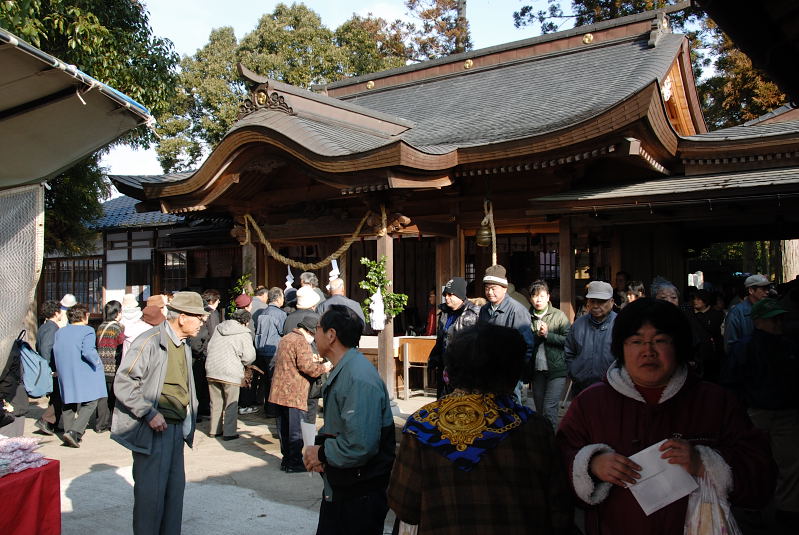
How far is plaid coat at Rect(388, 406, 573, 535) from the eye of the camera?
196 centimetres

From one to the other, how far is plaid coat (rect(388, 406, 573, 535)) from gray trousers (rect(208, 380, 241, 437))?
5.94 metres

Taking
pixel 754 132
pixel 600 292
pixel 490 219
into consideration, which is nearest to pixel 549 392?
pixel 600 292

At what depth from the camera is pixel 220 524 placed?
191 inches

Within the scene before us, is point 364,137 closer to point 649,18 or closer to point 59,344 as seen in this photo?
point 59,344

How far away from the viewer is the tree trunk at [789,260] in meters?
13.8

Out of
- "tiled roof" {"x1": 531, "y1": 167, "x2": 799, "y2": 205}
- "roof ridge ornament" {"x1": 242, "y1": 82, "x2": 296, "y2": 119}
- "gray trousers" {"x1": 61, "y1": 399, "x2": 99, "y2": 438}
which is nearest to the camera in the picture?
"tiled roof" {"x1": 531, "y1": 167, "x2": 799, "y2": 205}

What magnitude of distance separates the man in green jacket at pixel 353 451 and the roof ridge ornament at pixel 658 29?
10.1 metres

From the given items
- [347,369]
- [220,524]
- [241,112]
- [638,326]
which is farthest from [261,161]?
[638,326]

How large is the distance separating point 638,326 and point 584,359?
301 cm

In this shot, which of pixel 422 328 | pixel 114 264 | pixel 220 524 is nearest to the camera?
pixel 220 524

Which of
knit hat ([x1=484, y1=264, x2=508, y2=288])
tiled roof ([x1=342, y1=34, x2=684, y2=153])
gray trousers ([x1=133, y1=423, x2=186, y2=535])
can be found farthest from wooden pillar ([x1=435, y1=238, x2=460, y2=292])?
gray trousers ([x1=133, y1=423, x2=186, y2=535])

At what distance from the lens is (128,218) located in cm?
1670

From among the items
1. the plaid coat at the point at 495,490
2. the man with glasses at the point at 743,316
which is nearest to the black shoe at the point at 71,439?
the plaid coat at the point at 495,490

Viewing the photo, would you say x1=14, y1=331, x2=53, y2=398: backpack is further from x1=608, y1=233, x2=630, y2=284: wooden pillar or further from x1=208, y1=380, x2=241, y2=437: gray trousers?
x1=608, y1=233, x2=630, y2=284: wooden pillar
